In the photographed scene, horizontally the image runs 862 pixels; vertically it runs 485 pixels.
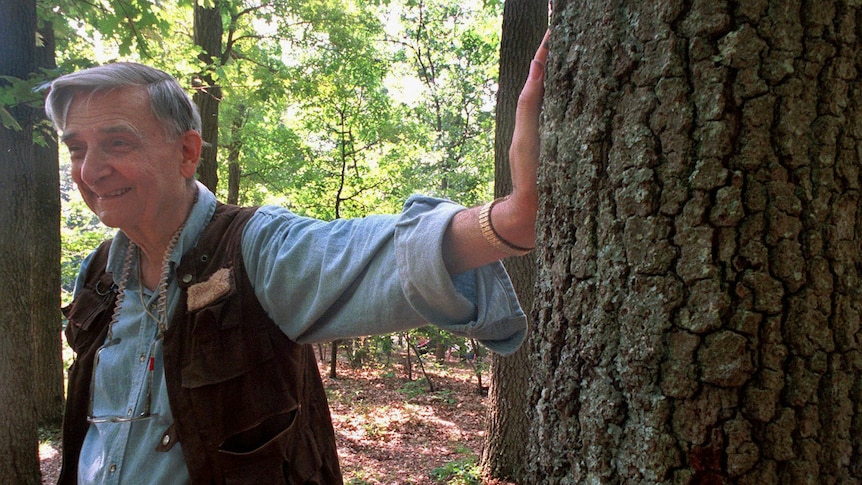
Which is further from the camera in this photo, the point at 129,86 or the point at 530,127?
the point at 129,86

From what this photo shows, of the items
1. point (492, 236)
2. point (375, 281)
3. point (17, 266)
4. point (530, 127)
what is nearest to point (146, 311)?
point (375, 281)

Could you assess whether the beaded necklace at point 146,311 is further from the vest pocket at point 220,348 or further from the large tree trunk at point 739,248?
the large tree trunk at point 739,248

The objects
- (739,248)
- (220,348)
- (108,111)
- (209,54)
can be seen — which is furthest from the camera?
(209,54)

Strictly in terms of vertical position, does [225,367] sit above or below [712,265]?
below

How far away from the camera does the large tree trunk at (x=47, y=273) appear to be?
4.62 meters

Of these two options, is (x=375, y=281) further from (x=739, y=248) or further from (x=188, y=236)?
(x=739, y=248)

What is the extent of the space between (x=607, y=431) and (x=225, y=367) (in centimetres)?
110

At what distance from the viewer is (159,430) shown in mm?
1632

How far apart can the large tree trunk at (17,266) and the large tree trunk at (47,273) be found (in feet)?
1.15

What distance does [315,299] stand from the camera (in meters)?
1.47

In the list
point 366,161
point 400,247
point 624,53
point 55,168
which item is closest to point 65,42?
point 55,168

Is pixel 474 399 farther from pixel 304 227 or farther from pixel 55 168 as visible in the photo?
pixel 304 227

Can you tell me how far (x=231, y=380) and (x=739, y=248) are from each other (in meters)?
1.37

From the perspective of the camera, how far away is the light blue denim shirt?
1338 mm
